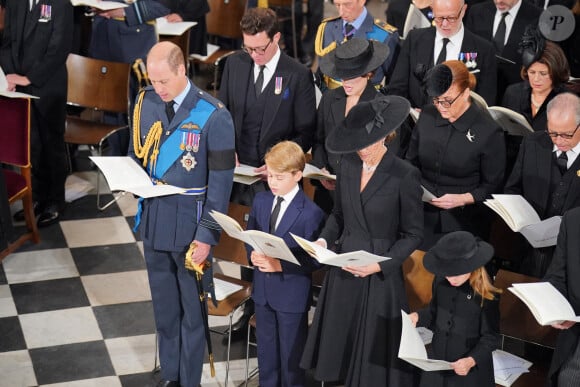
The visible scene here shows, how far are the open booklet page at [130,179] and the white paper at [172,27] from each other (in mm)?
3567

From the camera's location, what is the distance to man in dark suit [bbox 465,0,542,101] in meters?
6.52

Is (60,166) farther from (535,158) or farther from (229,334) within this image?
(535,158)

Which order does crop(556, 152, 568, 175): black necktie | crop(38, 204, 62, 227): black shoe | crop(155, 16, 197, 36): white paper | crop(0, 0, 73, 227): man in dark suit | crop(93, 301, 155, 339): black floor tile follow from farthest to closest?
crop(155, 16, 197, 36): white paper < crop(38, 204, 62, 227): black shoe < crop(0, 0, 73, 227): man in dark suit < crop(93, 301, 155, 339): black floor tile < crop(556, 152, 568, 175): black necktie

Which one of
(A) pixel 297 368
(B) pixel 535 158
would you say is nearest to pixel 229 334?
(A) pixel 297 368

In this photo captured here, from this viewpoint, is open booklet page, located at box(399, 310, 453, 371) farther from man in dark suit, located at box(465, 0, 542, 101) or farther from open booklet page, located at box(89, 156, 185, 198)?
man in dark suit, located at box(465, 0, 542, 101)

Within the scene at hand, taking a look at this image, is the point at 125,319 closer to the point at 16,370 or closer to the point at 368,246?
the point at 16,370

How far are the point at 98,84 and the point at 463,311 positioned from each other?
439 cm

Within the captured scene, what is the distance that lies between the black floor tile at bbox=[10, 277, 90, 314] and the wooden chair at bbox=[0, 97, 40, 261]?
0.39m

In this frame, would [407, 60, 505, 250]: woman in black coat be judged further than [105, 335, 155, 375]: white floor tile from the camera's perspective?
No

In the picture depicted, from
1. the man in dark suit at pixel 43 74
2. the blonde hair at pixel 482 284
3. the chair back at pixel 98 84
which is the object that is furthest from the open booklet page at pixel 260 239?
the chair back at pixel 98 84

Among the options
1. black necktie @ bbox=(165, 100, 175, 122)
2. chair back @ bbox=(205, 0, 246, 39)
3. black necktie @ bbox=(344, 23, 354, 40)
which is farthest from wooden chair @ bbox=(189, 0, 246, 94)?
black necktie @ bbox=(165, 100, 175, 122)

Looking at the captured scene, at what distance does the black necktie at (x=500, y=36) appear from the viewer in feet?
21.6

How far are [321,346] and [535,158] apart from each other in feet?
4.93

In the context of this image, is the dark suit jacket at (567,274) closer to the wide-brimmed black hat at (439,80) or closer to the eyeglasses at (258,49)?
the wide-brimmed black hat at (439,80)
